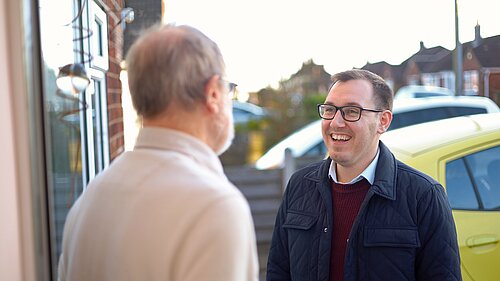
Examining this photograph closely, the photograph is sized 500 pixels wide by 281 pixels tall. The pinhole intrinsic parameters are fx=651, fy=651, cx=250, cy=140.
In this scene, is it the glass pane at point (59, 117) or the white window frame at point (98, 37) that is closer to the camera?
the glass pane at point (59, 117)

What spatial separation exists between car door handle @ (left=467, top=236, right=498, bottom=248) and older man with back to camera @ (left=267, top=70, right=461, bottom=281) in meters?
0.99

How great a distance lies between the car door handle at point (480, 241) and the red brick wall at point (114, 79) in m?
2.33

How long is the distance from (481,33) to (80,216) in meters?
4.54

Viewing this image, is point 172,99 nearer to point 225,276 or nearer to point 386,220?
point 225,276

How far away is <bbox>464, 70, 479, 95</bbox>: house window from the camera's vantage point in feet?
21.2

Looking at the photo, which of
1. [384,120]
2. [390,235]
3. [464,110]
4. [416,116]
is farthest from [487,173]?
[464,110]

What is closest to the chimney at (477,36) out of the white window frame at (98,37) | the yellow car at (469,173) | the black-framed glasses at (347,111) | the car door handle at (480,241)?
the yellow car at (469,173)

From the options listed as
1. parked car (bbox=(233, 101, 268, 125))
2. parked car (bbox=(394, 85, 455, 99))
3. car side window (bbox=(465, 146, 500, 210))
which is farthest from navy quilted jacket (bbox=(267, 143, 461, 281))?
parked car (bbox=(233, 101, 268, 125))

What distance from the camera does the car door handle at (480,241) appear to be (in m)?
3.16

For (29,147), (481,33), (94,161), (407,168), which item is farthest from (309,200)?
(481,33)

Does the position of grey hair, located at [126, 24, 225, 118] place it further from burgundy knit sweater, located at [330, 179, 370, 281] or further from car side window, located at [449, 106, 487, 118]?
car side window, located at [449, 106, 487, 118]

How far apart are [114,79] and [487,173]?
2624mm

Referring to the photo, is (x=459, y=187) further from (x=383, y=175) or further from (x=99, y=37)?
(x=99, y=37)

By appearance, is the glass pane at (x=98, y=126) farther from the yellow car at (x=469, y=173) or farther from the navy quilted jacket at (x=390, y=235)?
the navy quilted jacket at (x=390, y=235)
